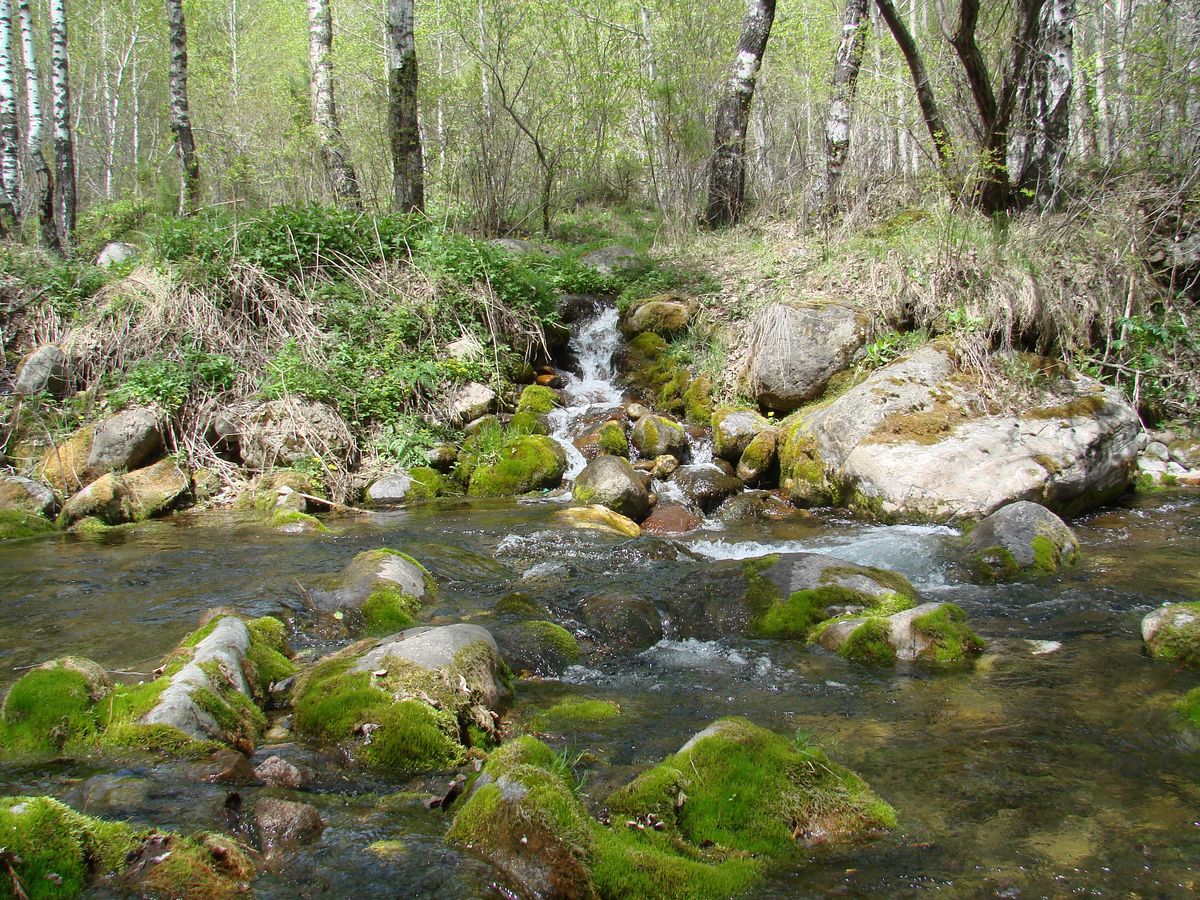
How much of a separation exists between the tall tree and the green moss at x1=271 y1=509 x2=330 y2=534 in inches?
233

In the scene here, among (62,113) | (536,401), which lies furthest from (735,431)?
(62,113)

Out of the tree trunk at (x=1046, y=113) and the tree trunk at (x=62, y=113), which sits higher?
the tree trunk at (x=62, y=113)

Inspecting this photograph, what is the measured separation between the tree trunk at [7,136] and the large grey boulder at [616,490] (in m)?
9.70

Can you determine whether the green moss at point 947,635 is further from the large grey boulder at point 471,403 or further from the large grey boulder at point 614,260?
the large grey boulder at point 614,260

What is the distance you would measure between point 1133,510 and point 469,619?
6271 mm

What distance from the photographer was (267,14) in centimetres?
2956

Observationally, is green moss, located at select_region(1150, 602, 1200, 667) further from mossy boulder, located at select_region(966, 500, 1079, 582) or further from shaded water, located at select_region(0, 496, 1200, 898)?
mossy boulder, located at select_region(966, 500, 1079, 582)

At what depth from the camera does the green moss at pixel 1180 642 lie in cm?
382

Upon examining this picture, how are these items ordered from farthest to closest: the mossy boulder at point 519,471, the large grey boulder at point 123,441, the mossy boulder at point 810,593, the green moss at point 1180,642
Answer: the mossy boulder at point 519,471 → the large grey boulder at point 123,441 → the mossy boulder at point 810,593 → the green moss at point 1180,642

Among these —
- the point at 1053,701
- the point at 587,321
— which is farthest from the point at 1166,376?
the point at 587,321

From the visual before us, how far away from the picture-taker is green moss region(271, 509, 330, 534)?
713 centimetres

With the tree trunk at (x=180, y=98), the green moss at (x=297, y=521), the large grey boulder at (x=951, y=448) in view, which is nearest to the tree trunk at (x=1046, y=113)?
the large grey boulder at (x=951, y=448)

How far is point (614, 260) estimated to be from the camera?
45.4 feet

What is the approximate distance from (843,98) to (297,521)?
990 cm
